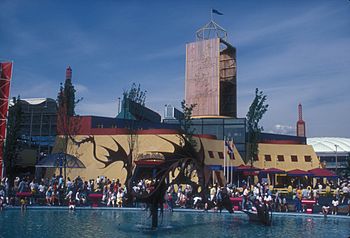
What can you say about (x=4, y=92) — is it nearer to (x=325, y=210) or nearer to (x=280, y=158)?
(x=325, y=210)

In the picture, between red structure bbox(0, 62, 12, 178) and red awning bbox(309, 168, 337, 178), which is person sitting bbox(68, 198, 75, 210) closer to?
red structure bbox(0, 62, 12, 178)

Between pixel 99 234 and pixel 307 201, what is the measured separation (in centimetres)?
1542

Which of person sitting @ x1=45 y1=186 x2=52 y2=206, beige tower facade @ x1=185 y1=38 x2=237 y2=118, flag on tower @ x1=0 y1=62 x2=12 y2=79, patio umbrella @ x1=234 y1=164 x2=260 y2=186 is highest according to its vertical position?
beige tower facade @ x1=185 y1=38 x2=237 y2=118

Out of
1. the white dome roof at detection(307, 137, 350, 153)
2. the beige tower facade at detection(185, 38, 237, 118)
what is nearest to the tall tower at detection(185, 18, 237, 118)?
the beige tower facade at detection(185, 38, 237, 118)

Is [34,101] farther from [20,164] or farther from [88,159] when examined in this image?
[88,159]

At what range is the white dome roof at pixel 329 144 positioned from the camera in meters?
98.9

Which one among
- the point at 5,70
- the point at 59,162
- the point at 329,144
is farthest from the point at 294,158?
the point at 329,144

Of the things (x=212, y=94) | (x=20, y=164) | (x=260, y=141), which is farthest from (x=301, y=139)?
(x=20, y=164)

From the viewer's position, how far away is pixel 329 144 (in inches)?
4070

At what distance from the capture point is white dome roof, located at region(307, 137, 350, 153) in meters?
98.9

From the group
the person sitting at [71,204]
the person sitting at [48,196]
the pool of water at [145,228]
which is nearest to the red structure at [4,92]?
the person sitting at [48,196]

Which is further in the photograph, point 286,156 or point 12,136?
point 286,156

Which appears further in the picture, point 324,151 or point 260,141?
point 324,151

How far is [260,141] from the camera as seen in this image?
153 feet
